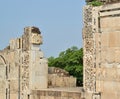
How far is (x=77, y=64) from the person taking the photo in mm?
28266

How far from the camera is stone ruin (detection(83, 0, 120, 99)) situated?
9273mm

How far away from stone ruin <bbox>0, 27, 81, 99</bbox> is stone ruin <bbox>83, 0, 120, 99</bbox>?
2038mm

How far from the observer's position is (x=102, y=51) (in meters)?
9.59

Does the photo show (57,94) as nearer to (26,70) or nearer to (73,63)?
(26,70)

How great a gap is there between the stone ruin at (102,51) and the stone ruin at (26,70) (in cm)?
204

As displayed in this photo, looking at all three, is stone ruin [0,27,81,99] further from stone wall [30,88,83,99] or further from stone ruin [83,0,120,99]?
stone ruin [83,0,120,99]

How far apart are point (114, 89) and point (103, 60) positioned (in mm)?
754

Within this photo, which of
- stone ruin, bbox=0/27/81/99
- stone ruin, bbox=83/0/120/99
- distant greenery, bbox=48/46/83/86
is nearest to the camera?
stone ruin, bbox=83/0/120/99

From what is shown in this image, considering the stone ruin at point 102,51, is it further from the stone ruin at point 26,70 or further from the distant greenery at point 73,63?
the distant greenery at point 73,63

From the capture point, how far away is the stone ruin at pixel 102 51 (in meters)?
9.27

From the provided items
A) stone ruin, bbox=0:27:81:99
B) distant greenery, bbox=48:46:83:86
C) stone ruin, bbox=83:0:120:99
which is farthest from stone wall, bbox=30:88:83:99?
distant greenery, bbox=48:46:83:86

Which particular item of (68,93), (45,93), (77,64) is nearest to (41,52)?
(45,93)

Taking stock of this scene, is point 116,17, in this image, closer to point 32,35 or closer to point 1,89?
point 32,35

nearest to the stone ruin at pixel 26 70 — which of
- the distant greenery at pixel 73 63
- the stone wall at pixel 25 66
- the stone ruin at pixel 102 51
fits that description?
the stone wall at pixel 25 66
